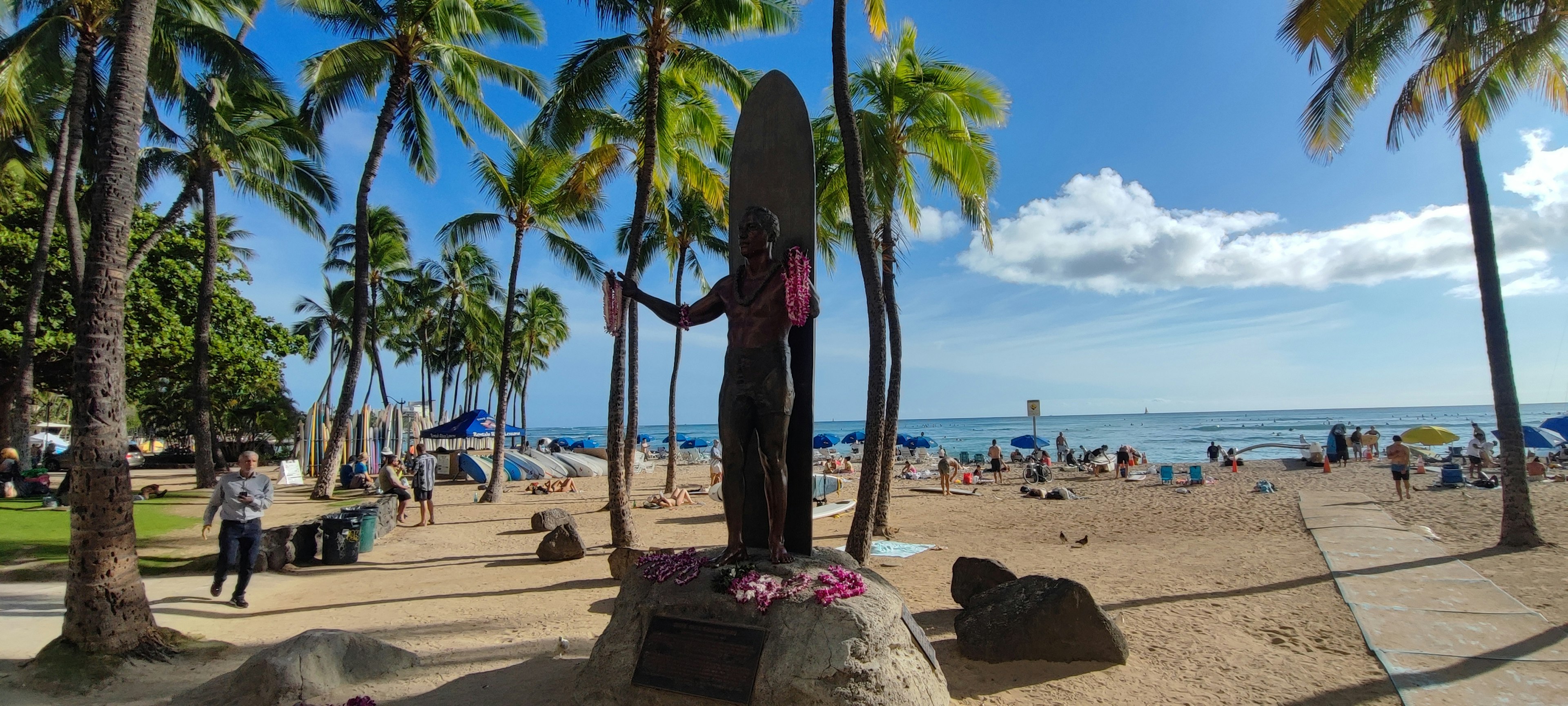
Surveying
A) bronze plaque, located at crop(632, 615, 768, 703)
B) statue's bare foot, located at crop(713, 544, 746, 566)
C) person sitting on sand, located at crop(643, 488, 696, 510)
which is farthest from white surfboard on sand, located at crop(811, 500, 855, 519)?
bronze plaque, located at crop(632, 615, 768, 703)

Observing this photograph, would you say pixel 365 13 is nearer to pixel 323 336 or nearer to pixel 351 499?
pixel 351 499

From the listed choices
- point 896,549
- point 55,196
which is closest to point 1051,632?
point 896,549

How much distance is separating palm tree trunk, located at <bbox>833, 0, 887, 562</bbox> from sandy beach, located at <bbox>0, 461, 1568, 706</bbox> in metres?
0.77

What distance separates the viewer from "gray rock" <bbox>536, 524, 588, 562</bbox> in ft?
33.5

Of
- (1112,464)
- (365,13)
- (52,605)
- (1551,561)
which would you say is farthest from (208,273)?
(1112,464)

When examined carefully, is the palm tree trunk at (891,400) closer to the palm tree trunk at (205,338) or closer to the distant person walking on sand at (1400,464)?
the distant person walking on sand at (1400,464)

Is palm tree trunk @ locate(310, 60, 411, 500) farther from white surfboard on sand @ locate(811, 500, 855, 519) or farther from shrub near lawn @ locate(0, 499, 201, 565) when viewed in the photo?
white surfboard on sand @ locate(811, 500, 855, 519)

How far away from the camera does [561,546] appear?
1024 cm

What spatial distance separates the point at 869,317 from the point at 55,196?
55.8 feet

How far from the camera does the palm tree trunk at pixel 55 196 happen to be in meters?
13.1

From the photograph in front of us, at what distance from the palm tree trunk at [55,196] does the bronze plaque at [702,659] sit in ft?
50.3

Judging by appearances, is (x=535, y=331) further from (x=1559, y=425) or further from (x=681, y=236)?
(x=1559, y=425)

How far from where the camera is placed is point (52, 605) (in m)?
6.80

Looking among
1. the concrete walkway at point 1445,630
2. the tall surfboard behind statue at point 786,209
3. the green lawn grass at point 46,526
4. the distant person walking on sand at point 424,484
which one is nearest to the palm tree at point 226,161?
the green lawn grass at point 46,526
